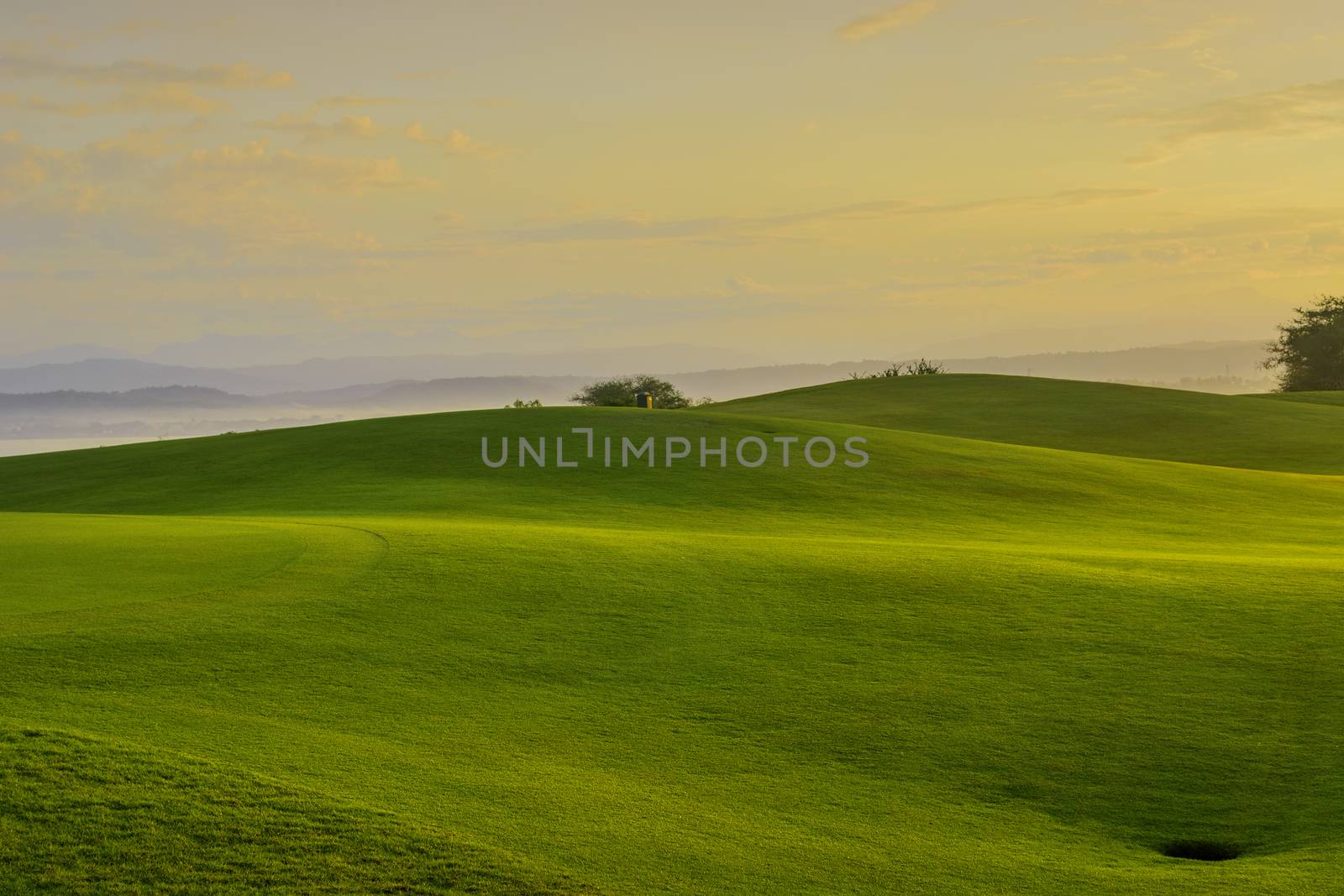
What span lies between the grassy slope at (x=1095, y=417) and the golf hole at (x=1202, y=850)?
36507mm

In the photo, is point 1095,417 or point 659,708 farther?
point 1095,417

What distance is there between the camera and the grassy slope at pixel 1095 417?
4425 cm

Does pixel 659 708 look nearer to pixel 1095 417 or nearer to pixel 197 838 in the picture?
pixel 197 838

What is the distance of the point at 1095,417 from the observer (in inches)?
2063

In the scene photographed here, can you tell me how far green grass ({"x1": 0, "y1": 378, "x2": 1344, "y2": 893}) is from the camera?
6.94 meters

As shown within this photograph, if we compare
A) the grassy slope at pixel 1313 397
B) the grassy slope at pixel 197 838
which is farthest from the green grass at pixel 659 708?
the grassy slope at pixel 1313 397

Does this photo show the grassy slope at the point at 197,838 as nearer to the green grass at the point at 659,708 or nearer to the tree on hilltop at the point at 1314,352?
the green grass at the point at 659,708

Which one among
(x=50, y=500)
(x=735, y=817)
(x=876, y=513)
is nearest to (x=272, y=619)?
(x=735, y=817)

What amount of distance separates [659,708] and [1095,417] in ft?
153

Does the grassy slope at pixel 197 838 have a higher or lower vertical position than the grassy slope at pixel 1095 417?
lower

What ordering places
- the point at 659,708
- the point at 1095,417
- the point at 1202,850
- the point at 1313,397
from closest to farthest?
1. the point at 1202,850
2. the point at 659,708
3. the point at 1095,417
4. the point at 1313,397

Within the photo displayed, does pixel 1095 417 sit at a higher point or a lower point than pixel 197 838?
higher

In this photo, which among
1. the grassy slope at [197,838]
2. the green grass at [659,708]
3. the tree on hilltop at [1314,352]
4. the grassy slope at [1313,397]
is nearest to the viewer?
the grassy slope at [197,838]

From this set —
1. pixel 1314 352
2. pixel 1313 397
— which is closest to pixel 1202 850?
pixel 1313 397
